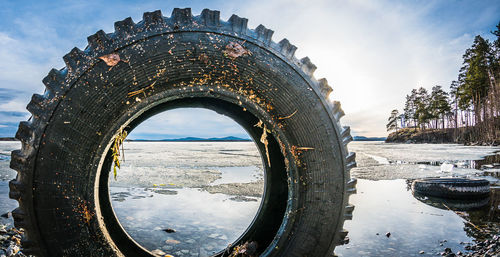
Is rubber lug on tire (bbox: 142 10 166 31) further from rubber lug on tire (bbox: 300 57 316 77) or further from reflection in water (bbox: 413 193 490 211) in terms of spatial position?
reflection in water (bbox: 413 193 490 211)

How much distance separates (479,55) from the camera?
44000mm

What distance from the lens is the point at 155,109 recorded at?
1729mm

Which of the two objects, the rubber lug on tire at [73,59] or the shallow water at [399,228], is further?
the shallow water at [399,228]

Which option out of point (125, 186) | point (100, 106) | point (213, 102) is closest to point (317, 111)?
point (213, 102)

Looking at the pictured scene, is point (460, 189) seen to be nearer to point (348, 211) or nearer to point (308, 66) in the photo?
point (348, 211)

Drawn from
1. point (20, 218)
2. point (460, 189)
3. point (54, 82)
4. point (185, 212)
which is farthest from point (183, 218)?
point (460, 189)

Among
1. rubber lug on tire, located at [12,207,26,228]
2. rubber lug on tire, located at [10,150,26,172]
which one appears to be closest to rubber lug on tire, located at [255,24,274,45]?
rubber lug on tire, located at [10,150,26,172]

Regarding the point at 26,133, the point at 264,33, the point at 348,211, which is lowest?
the point at 348,211

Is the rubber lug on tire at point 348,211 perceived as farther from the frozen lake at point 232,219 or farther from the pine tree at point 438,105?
the pine tree at point 438,105

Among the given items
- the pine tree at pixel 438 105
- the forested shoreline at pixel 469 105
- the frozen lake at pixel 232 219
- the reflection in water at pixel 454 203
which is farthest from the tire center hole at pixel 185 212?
the pine tree at pixel 438 105

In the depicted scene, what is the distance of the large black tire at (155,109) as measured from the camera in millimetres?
1331

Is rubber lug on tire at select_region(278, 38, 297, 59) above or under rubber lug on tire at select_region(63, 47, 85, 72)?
above

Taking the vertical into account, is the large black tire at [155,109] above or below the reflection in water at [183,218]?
above

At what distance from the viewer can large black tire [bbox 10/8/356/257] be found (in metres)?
1.33
